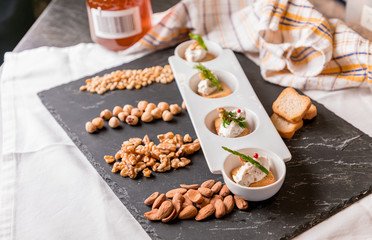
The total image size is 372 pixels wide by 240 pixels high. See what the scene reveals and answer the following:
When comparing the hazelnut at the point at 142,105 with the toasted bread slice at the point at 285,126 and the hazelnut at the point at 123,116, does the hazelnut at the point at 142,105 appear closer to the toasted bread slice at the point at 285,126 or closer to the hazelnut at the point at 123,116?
the hazelnut at the point at 123,116

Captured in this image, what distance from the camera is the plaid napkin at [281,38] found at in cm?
152

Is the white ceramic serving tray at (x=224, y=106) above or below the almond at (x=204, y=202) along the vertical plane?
above

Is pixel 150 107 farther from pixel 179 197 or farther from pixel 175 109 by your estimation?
pixel 179 197

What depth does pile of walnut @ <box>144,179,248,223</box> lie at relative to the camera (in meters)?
1.07

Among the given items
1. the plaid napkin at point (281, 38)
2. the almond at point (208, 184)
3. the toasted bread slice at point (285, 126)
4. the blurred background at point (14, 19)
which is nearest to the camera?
the almond at point (208, 184)

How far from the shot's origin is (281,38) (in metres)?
1.67

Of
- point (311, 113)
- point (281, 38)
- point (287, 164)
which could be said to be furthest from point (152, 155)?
point (281, 38)

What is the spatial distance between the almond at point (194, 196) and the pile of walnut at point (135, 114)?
1.14 ft

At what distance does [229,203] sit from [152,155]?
0.29m

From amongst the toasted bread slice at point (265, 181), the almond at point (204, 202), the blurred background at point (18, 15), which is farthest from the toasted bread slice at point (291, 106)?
the blurred background at point (18, 15)

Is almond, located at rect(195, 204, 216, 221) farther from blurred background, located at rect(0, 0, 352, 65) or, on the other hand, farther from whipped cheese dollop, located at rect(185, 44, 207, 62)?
blurred background, located at rect(0, 0, 352, 65)

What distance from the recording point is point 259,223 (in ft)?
3.47

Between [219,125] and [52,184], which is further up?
[219,125]

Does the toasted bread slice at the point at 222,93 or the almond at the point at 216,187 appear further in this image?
the toasted bread slice at the point at 222,93
